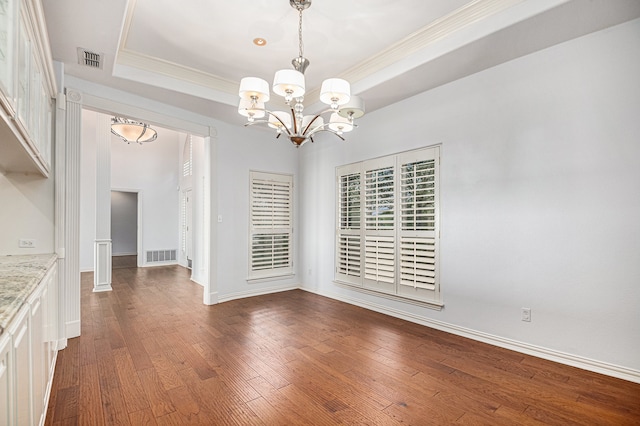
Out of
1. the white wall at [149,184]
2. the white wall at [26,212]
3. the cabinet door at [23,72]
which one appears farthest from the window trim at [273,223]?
the white wall at [149,184]

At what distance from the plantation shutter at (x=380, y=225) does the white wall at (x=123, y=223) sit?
33.4ft

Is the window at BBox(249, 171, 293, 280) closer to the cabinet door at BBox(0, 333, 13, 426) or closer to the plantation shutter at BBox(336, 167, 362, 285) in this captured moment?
the plantation shutter at BBox(336, 167, 362, 285)

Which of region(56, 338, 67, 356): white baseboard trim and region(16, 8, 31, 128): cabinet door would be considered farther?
region(56, 338, 67, 356): white baseboard trim

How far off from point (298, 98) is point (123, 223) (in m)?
11.6

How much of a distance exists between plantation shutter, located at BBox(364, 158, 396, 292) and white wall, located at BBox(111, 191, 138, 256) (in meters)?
10.2

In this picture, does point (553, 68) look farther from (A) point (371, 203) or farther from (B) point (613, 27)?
(A) point (371, 203)

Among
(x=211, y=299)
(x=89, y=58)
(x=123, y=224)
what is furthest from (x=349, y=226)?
(x=123, y=224)

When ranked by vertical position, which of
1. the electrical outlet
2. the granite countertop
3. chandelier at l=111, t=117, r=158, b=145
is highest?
chandelier at l=111, t=117, r=158, b=145

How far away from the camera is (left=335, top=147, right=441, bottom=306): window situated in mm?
3869

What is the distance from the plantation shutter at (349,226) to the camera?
4801mm

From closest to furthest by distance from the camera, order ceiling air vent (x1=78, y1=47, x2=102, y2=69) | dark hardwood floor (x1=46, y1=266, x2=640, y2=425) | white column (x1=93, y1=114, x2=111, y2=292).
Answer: dark hardwood floor (x1=46, y1=266, x2=640, y2=425), ceiling air vent (x1=78, y1=47, x2=102, y2=69), white column (x1=93, y1=114, x2=111, y2=292)

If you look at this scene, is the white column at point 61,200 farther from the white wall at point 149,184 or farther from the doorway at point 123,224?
the doorway at point 123,224

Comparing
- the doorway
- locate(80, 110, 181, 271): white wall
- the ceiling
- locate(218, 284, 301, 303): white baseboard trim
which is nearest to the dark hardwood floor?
locate(218, 284, 301, 303): white baseboard trim

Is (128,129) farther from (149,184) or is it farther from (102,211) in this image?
(149,184)
